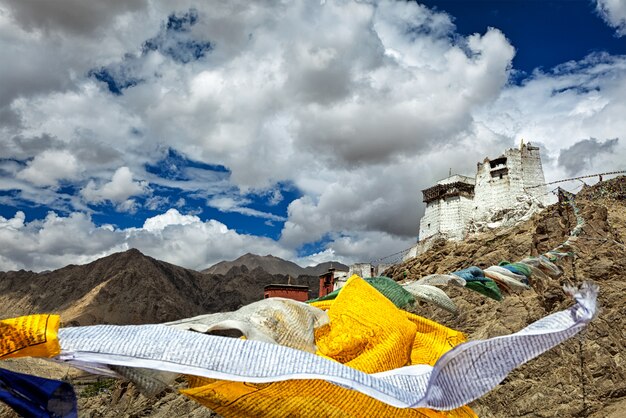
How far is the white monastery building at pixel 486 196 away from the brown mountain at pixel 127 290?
3146cm

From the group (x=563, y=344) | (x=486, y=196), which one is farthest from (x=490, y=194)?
(x=563, y=344)

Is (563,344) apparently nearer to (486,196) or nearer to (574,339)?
(574,339)

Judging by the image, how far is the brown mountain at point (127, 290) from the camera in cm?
7119

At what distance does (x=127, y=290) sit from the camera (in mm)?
75250

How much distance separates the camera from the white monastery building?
42.5 m

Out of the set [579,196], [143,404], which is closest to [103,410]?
[143,404]

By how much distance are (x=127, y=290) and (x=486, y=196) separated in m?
57.6

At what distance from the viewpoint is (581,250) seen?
48.9 ft

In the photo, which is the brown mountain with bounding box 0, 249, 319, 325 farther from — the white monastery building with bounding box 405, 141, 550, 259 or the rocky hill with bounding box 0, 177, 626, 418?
the rocky hill with bounding box 0, 177, 626, 418

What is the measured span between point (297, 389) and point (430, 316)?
12.6m

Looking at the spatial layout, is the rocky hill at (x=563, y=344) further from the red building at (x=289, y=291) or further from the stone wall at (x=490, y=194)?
the stone wall at (x=490, y=194)

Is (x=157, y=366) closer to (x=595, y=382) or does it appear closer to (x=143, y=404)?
(x=595, y=382)

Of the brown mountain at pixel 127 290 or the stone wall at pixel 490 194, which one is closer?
the stone wall at pixel 490 194

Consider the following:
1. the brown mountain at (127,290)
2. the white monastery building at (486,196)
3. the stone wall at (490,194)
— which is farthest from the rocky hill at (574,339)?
the brown mountain at (127,290)
